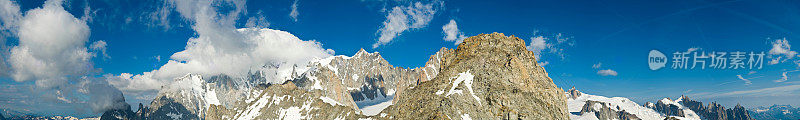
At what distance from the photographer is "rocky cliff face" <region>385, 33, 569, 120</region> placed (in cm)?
5241

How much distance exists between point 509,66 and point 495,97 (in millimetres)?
7027

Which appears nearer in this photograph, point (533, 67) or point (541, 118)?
point (541, 118)

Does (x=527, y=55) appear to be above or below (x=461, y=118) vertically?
above

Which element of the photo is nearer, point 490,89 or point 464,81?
point 490,89

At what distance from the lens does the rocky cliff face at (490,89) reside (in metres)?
52.4

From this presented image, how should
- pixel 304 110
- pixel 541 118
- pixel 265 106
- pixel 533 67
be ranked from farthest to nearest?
pixel 265 106
pixel 304 110
pixel 533 67
pixel 541 118

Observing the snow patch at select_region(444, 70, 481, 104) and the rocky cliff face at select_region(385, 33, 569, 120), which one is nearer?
the rocky cliff face at select_region(385, 33, 569, 120)

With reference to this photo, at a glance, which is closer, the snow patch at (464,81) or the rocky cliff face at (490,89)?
the rocky cliff face at (490,89)

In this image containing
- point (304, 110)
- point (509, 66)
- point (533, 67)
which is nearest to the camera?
point (509, 66)

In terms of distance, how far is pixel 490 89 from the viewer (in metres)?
56.5

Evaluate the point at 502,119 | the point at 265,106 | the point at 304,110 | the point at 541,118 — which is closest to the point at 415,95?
the point at 502,119

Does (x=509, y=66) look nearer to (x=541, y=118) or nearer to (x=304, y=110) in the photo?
(x=541, y=118)

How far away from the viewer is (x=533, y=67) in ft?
208

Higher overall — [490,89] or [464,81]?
[464,81]
